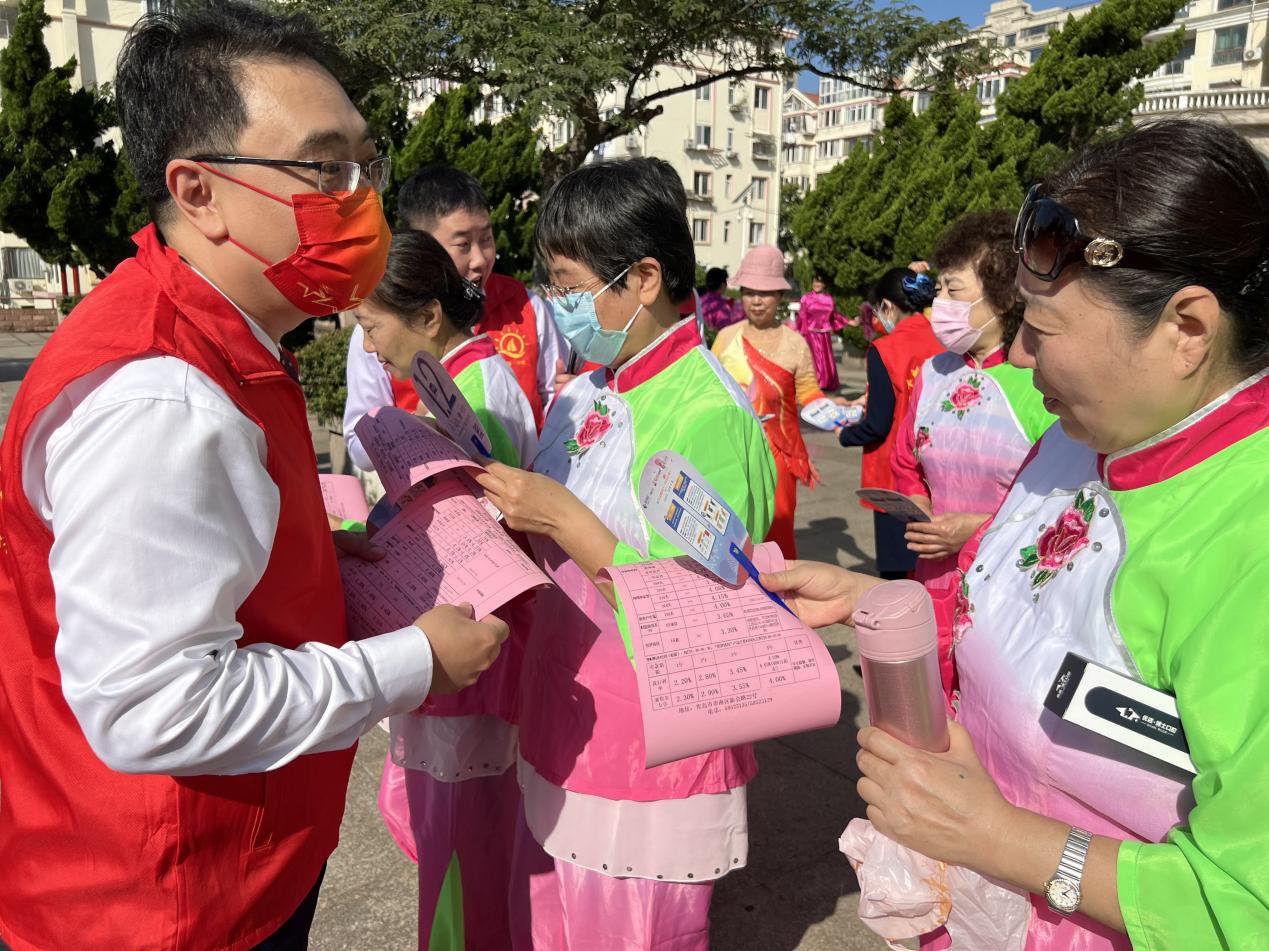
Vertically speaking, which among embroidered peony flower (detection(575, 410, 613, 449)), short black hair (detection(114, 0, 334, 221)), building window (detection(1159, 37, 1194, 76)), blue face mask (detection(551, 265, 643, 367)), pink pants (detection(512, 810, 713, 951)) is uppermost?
building window (detection(1159, 37, 1194, 76))

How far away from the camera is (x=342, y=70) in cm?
153

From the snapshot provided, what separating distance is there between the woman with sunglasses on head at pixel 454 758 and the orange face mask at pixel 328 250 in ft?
2.35

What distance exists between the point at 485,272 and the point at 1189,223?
2.88 m

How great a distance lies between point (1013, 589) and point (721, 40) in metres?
13.3

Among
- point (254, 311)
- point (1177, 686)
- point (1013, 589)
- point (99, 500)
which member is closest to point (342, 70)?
point (254, 311)

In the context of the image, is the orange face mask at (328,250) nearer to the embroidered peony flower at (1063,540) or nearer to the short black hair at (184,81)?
the short black hair at (184,81)

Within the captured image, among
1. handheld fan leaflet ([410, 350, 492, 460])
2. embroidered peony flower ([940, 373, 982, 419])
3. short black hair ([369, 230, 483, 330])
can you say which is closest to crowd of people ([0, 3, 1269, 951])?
handheld fan leaflet ([410, 350, 492, 460])

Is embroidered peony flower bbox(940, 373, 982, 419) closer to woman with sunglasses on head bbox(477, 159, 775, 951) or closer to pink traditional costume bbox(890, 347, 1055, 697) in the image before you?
pink traditional costume bbox(890, 347, 1055, 697)

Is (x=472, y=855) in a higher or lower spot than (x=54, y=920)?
lower

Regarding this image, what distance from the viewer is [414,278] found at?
101 inches

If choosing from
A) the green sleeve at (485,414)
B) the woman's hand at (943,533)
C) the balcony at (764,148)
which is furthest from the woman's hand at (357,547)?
the balcony at (764,148)

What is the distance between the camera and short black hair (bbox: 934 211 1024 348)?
3.16m

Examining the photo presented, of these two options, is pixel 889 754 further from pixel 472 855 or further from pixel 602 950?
pixel 472 855

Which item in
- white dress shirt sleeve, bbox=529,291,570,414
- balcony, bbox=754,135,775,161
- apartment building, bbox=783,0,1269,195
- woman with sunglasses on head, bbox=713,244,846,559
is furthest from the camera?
balcony, bbox=754,135,775,161
